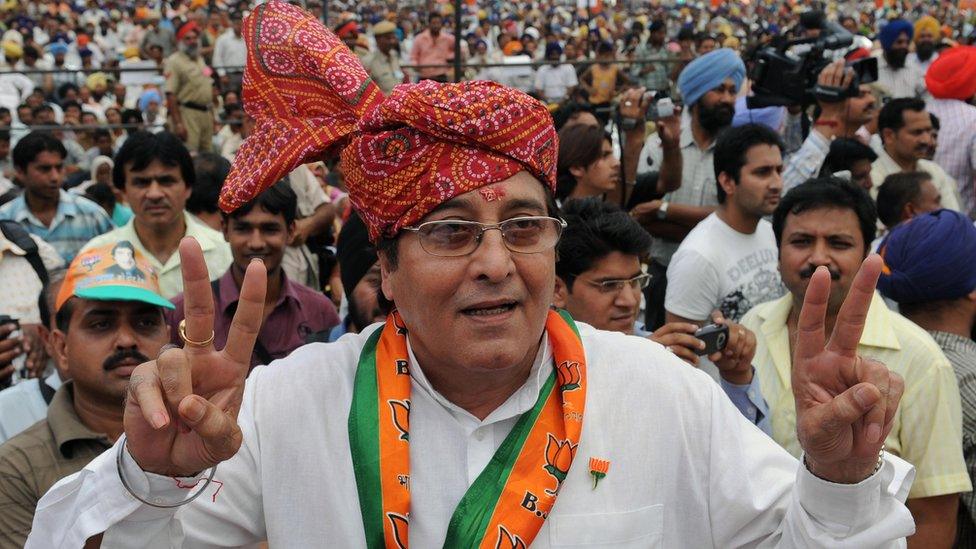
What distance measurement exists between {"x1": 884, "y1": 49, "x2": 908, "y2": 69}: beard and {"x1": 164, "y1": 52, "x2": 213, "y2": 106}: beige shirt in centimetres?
748

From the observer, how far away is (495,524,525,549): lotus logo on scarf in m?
1.95

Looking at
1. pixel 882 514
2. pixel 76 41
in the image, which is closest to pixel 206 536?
pixel 882 514

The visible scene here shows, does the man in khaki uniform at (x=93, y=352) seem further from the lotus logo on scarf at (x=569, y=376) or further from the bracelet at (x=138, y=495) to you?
the lotus logo on scarf at (x=569, y=376)

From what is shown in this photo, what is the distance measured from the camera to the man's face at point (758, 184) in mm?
4688

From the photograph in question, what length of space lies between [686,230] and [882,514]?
399cm

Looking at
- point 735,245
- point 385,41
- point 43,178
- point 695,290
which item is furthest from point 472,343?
point 385,41

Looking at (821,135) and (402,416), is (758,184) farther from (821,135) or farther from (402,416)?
(402,416)

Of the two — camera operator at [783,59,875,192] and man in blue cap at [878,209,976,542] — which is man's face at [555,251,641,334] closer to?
man in blue cap at [878,209,976,542]

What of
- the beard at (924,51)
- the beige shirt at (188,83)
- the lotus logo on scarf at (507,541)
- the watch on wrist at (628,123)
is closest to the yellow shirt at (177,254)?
the watch on wrist at (628,123)

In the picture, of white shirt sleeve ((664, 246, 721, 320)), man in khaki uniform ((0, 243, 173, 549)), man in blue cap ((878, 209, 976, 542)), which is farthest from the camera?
white shirt sleeve ((664, 246, 721, 320))

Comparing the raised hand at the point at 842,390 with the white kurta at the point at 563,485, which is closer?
the raised hand at the point at 842,390

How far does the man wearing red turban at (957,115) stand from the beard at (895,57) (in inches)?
86.4

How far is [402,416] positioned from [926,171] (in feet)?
17.9

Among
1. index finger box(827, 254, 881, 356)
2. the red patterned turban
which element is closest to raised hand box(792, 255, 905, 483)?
index finger box(827, 254, 881, 356)
